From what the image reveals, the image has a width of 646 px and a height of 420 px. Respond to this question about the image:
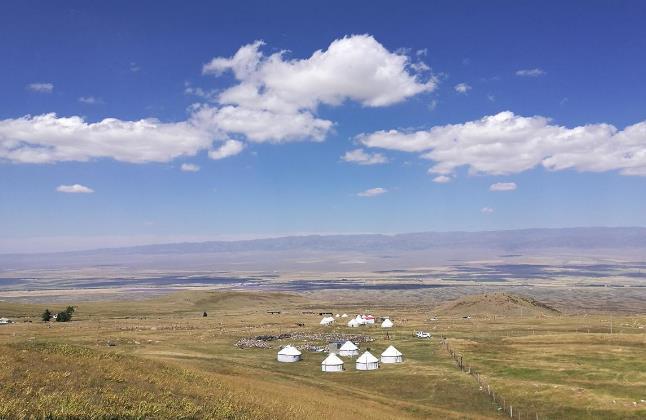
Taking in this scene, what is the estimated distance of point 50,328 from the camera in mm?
115188

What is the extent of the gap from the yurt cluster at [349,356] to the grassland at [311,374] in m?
1.73

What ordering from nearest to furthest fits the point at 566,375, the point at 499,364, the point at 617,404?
the point at 617,404
the point at 566,375
the point at 499,364

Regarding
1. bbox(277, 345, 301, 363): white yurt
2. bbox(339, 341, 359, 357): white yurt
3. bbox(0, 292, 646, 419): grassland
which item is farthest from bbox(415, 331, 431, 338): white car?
bbox(277, 345, 301, 363): white yurt

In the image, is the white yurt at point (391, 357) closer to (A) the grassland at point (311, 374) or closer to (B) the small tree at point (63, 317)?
(A) the grassland at point (311, 374)

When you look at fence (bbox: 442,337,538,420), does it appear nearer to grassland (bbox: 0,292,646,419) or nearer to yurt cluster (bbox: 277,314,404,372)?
grassland (bbox: 0,292,646,419)

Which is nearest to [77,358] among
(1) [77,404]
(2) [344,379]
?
(1) [77,404]

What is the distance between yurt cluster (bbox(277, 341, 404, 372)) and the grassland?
173 centimetres

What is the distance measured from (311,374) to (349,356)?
17521 mm

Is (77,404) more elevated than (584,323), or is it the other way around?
(77,404)

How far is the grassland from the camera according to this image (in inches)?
1157

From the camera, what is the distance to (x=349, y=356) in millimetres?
86812

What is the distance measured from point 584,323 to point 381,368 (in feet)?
234

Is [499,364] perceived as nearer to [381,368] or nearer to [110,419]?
[381,368]

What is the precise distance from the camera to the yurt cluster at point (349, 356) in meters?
74.1
